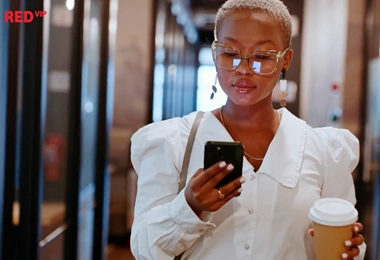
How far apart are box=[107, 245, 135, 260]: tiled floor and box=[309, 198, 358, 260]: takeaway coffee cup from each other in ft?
12.2

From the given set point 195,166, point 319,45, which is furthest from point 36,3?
point 319,45

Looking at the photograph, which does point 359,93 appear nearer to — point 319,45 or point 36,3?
point 319,45

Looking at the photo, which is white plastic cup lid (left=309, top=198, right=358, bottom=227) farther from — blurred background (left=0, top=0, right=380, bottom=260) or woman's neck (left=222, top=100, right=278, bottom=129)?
blurred background (left=0, top=0, right=380, bottom=260)

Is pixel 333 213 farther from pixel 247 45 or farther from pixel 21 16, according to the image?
pixel 21 16

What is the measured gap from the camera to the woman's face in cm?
121

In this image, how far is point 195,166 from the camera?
1235 mm

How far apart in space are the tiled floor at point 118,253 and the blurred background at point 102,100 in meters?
0.01

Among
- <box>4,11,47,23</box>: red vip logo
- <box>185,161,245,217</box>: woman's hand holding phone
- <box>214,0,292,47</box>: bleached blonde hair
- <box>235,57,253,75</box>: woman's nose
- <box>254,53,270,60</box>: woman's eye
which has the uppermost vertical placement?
<box>4,11,47,23</box>: red vip logo

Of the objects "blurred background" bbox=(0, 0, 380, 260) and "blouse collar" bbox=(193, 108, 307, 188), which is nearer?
"blouse collar" bbox=(193, 108, 307, 188)

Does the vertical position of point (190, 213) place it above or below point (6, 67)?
below

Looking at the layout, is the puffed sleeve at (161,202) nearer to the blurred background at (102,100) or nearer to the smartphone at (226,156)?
the smartphone at (226,156)

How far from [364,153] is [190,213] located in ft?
10.9

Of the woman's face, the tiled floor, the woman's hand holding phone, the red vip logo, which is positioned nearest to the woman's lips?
the woman's face

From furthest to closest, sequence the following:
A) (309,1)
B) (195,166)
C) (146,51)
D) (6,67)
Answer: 1. (309,1)
2. (146,51)
3. (6,67)
4. (195,166)
